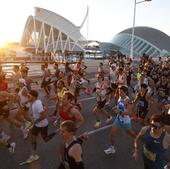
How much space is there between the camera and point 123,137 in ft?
32.5

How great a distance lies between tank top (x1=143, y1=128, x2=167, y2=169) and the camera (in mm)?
5172

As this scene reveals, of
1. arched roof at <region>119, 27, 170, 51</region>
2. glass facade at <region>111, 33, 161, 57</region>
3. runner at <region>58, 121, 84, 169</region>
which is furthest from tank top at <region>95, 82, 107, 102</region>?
arched roof at <region>119, 27, 170, 51</region>

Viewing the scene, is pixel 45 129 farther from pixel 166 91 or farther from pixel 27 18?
pixel 27 18

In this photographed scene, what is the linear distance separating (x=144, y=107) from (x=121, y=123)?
254 cm

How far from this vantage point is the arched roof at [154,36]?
80094 mm

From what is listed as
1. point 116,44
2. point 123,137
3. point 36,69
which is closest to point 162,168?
point 123,137

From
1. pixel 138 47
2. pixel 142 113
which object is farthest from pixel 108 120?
pixel 138 47

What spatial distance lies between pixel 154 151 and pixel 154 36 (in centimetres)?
8091

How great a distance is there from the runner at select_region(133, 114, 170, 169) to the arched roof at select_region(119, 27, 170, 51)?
75753 millimetres

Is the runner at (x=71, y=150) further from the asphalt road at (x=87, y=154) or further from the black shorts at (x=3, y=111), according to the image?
the black shorts at (x=3, y=111)

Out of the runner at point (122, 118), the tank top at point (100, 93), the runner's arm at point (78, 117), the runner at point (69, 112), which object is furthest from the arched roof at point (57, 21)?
the runner's arm at point (78, 117)

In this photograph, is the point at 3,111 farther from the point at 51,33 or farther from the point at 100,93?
the point at 51,33

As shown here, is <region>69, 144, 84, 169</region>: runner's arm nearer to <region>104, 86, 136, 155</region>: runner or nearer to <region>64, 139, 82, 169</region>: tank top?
<region>64, 139, 82, 169</region>: tank top

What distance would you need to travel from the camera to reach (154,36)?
83750 mm
